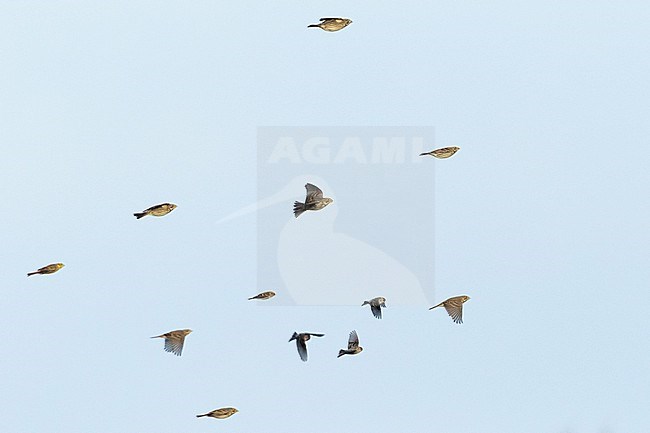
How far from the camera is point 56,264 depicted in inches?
435

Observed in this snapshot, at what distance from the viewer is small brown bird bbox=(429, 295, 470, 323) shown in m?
11.1

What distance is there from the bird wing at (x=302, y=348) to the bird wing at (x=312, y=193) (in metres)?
1.36

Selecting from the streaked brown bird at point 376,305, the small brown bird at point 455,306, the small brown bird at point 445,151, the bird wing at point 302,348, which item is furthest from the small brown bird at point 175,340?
the small brown bird at point 445,151

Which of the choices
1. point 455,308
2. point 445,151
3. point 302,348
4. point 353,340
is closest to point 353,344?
point 353,340

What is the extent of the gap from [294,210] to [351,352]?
159 cm

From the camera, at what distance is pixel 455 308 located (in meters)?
11.1

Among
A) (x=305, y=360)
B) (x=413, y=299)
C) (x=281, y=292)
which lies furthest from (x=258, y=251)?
(x=305, y=360)

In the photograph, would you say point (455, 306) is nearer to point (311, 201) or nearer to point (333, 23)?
point (311, 201)

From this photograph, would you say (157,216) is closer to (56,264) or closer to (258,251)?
(56,264)

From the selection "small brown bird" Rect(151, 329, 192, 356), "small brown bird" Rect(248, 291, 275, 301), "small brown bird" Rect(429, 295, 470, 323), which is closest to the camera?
"small brown bird" Rect(151, 329, 192, 356)

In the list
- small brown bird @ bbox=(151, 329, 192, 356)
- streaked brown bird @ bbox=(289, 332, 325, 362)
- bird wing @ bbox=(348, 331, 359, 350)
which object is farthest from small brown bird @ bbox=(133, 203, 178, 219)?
bird wing @ bbox=(348, 331, 359, 350)

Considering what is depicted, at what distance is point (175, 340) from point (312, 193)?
1942mm

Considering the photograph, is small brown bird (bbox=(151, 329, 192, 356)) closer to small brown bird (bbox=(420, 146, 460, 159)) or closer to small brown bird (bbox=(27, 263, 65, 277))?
small brown bird (bbox=(27, 263, 65, 277))

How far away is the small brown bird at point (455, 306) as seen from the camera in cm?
1109
